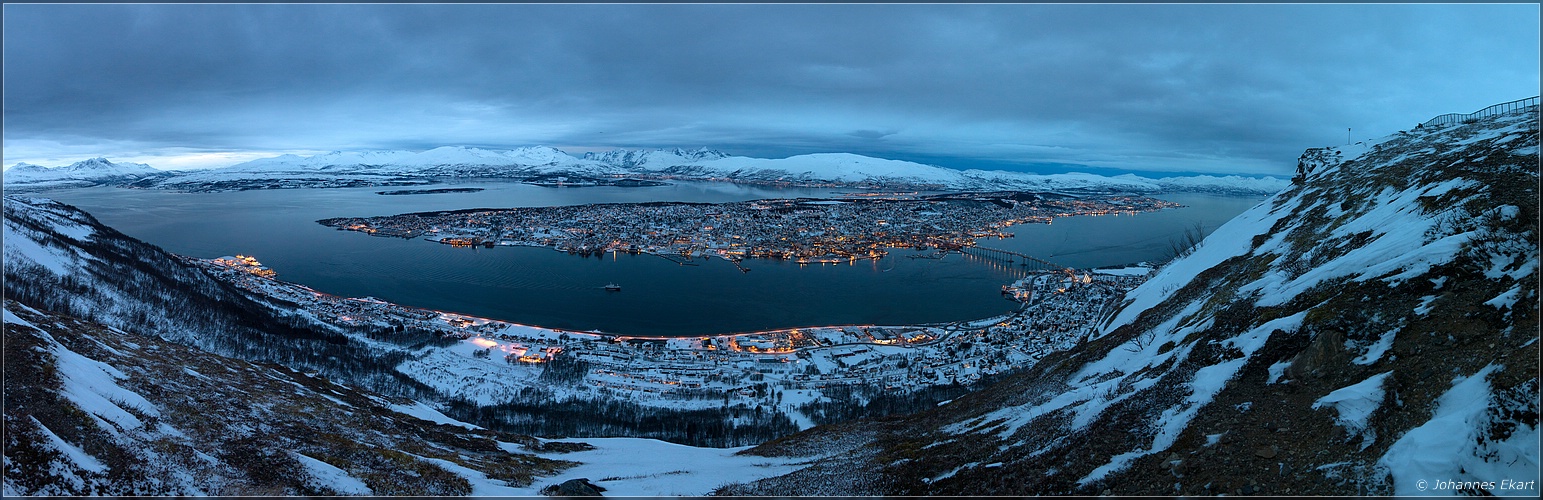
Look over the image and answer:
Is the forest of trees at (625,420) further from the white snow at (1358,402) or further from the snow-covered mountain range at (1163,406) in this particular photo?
the white snow at (1358,402)

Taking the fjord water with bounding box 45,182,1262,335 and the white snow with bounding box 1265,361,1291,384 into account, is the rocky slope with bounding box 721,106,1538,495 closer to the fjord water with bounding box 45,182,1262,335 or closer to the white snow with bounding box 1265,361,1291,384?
the white snow with bounding box 1265,361,1291,384

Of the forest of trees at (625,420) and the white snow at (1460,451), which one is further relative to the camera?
the forest of trees at (625,420)

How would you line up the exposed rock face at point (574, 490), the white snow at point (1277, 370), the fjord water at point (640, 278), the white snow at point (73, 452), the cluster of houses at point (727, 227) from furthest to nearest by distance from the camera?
the cluster of houses at point (727, 227)
the fjord water at point (640, 278)
the exposed rock face at point (574, 490)
the white snow at point (73, 452)
the white snow at point (1277, 370)

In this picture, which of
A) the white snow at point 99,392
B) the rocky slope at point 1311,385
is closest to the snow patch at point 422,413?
the white snow at point 99,392

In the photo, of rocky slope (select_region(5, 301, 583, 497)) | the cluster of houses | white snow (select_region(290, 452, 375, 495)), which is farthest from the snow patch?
the cluster of houses

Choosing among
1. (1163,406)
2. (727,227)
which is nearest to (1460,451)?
(1163,406)

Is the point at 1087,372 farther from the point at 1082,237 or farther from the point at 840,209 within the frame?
the point at 840,209
